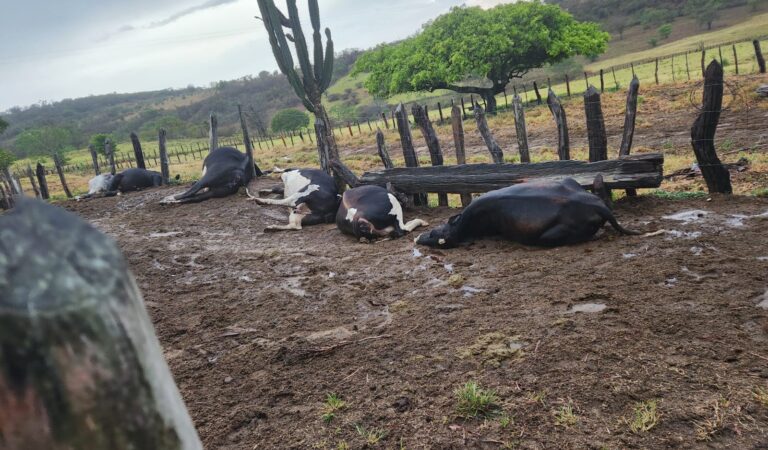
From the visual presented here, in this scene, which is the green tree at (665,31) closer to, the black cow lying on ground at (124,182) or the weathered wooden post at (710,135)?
the black cow lying on ground at (124,182)

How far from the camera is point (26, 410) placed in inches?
16.6

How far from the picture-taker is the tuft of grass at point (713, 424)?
2.12m

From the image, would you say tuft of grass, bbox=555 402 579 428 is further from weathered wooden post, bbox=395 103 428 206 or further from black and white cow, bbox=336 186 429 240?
weathered wooden post, bbox=395 103 428 206

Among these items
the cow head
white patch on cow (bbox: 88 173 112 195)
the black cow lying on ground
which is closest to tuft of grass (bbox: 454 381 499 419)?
the cow head

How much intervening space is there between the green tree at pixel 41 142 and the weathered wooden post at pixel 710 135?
1885 inches

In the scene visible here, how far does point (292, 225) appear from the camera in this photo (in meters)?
7.39

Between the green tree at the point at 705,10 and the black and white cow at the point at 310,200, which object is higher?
the green tree at the point at 705,10

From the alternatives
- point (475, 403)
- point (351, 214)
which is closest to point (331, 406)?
point (475, 403)

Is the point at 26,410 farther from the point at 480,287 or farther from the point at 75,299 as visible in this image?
the point at 480,287

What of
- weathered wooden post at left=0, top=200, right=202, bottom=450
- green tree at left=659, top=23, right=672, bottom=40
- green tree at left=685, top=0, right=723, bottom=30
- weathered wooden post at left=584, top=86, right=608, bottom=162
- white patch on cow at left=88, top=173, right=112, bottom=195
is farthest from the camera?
green tree at left=685, top=0, right=723, bottom=30

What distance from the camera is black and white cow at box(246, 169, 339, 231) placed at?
7.58 meters

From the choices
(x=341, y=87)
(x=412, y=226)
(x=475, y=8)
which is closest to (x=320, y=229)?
(x=412, y=226)

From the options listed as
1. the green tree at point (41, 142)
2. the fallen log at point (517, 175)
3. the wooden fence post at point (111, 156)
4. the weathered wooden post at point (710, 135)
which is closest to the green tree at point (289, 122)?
the green tree at point (41, 142)

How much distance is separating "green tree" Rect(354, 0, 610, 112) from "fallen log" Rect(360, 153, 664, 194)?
16.9m
